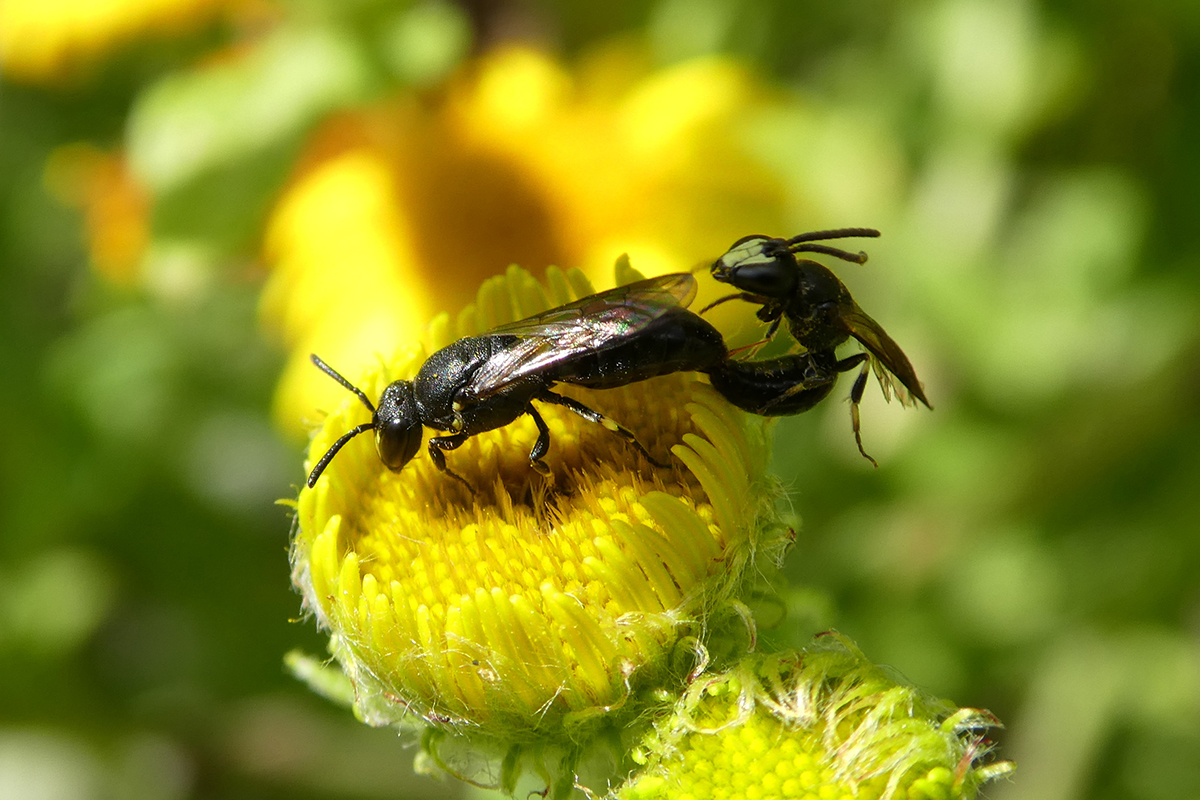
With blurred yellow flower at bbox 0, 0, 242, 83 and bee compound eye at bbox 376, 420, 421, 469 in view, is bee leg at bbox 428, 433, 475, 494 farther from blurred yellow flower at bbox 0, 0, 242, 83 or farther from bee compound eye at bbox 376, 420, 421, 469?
blurred yellow flower at bbox 0, 0, 242, 83

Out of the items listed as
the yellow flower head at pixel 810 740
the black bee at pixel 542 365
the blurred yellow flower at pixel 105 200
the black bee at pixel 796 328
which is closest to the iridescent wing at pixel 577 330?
the black bee at pixel 542 365

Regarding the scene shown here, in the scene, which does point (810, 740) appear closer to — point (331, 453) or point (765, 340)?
point (765, 340)

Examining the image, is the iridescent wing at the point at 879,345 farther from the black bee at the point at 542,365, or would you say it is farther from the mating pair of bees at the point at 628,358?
the black bee at the point at 542,365

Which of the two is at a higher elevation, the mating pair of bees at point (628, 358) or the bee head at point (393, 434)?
the mating pair of bees at point (628, 358)

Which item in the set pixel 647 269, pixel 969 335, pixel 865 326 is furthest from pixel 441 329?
pixel 969 335

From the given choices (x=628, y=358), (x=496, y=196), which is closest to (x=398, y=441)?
(x=628, y=358)

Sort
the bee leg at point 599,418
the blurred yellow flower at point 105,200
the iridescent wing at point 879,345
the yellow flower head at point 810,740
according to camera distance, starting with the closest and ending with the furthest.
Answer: the yellow flower head at point 810,740 < the bee leg at point 599,418 < the iridescent wing at point 879,345 < the blurred yellow flower at point 105,200
